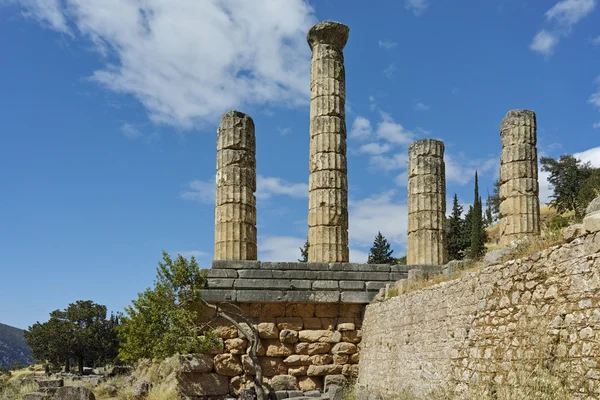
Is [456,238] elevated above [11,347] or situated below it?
above

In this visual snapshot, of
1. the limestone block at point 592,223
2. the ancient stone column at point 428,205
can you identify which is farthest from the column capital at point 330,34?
the limestone block at point 592,223

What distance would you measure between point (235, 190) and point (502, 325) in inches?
356

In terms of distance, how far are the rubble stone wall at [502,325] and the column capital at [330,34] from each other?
8.40 meters

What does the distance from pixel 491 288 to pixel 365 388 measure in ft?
17.1

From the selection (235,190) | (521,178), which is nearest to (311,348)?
(235,190)

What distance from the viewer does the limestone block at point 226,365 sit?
13.3m

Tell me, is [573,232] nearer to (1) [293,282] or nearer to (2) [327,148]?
(1) [293,282]

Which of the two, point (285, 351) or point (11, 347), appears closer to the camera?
point (285, 351)

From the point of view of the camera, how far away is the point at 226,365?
13.4m

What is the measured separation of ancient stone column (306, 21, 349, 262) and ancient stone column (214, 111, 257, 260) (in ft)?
5.43

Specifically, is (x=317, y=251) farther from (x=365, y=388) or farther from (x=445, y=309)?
(x=445, y=309)

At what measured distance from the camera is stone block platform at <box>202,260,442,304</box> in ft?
44.6

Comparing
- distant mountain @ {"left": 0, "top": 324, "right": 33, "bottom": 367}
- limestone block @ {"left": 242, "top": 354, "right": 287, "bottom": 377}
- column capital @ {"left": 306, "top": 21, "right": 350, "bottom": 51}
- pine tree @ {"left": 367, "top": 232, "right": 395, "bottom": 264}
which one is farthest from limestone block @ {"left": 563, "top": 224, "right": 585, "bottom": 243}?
distant mountain @ {"left": 0, "top": 324, "right": 33, "bottom": 367}

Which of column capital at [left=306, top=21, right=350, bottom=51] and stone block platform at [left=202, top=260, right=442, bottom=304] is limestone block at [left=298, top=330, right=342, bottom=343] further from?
column capital at [left=306, top=21, right=350, bottom=51]
